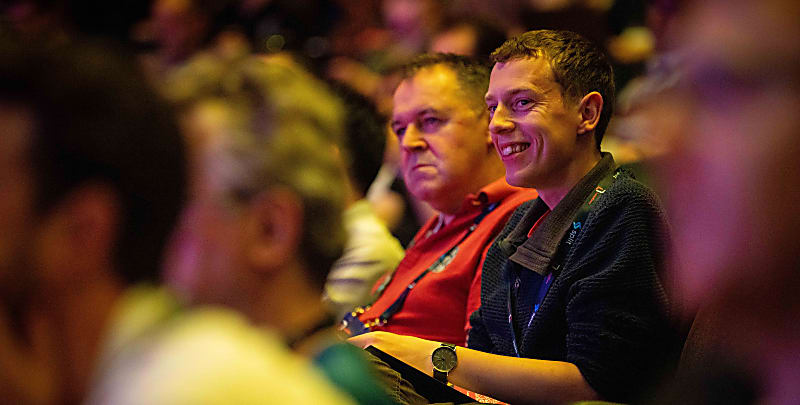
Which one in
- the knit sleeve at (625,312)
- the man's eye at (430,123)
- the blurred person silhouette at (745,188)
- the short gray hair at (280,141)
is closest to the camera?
the blurred person silhouette at (745,188)

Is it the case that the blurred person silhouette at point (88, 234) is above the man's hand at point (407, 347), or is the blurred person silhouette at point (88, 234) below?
above

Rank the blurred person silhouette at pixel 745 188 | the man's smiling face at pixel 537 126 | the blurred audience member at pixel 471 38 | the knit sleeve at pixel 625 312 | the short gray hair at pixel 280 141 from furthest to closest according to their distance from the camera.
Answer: the blurred audience member at pixel 471 38
the man's smiling face at pixel 537 126
the knit sleeve at pixel 625 312
the short gray hair at pixel 280 141
the blurred person silhouette at pixel 745 188

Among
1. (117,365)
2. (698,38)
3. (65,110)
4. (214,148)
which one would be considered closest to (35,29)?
(65,110)

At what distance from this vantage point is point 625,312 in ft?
5.86

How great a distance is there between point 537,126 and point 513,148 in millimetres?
92

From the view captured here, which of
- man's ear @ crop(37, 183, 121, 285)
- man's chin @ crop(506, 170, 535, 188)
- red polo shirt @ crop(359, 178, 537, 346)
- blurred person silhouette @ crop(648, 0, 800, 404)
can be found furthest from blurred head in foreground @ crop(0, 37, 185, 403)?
red polo shirt @ crop(359, 178, 537, 346)

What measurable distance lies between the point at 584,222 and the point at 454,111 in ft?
2.54

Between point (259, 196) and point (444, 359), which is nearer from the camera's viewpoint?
point (259, 196)

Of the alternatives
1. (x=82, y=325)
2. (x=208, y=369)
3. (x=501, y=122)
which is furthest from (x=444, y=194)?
(x=208, y=369)

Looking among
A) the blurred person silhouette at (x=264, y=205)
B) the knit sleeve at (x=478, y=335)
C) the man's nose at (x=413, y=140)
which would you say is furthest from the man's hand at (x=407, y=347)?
the blurred person silhouette at (x=264, y=205)

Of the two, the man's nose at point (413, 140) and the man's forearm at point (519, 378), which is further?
the man's nose at point (413, 140)

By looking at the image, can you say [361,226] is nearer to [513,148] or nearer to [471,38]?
[513,148]

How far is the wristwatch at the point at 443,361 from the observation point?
1.99 metres

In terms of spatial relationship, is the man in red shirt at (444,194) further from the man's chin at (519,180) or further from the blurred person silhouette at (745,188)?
the blurred person silhouette at (745,188)
